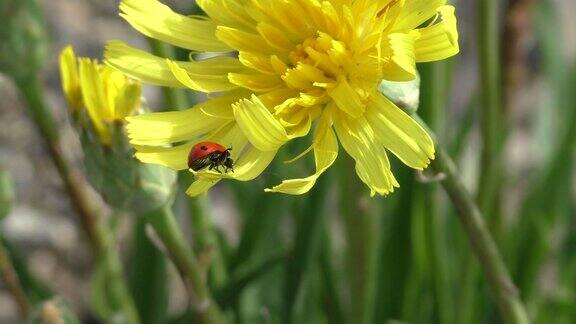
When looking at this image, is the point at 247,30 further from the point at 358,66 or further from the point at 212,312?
the point at 212,312

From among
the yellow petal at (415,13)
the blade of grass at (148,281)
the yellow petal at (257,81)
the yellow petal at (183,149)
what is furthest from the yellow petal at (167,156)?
the blade of grass at (148,281)

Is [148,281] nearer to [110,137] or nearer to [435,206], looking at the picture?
[435,206]

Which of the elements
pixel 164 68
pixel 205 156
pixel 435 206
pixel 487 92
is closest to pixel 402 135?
pixel 205 156

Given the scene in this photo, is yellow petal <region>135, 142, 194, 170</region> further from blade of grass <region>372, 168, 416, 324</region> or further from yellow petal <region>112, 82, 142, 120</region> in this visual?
blade of grass <region>372, 168, 416, 324</region>

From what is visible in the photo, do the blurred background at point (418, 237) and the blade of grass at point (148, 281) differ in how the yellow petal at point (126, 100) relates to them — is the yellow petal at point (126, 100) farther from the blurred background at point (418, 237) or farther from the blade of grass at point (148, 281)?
the blade of grass at point (148, 281)

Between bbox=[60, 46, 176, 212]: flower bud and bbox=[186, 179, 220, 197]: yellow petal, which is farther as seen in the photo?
bbox=[60, 46, 176, 212]: flower bud

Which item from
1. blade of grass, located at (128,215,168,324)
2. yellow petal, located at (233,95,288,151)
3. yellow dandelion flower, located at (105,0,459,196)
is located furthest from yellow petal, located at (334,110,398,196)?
blade of grass, located at (128,215,168,324)

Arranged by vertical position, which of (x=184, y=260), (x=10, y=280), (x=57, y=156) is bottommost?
(x=10, y=280)
